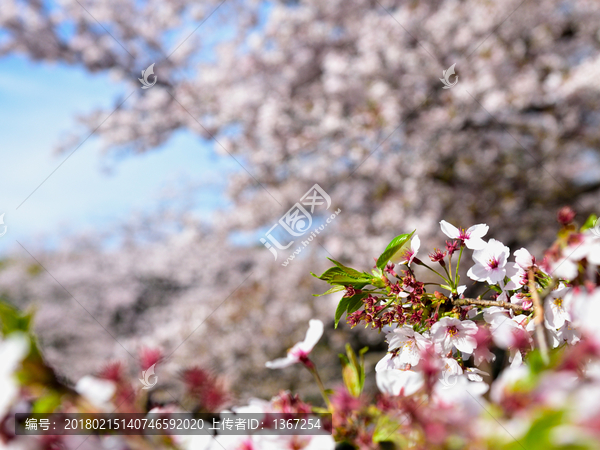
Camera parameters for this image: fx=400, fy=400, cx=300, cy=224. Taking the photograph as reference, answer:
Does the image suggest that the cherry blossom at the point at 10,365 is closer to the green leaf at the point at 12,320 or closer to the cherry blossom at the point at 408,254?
the green leaf at the point at 12,320

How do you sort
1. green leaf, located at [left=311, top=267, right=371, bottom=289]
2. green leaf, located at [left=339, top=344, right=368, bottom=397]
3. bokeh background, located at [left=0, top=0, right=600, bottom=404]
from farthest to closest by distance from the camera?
1. bokeh background, located at [left=0, top=0, right=600, bottom=404]
2. green leaf, located at [left=311, top=267, right=371, bottom=289]
3. green leaf, located at [left=339, top=344, right=368, bottom=397]

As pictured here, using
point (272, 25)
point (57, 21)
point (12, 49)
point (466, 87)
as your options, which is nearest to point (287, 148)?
point (272, 25)

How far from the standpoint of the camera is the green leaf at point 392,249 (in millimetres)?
587

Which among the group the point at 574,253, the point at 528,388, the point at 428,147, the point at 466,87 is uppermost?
the point at 466,87

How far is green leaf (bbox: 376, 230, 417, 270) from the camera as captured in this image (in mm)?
587

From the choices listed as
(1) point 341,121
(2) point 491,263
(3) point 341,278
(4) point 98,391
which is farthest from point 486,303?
(1) point 341,121

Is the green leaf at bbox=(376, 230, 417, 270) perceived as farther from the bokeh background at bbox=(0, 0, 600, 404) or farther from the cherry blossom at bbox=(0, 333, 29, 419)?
the bokeh background at bbox=(0, 0, 600, 404)

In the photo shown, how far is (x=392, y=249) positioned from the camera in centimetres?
59

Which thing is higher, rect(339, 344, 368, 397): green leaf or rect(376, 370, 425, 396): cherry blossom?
rect(339, 344, 368, 397): green leaf

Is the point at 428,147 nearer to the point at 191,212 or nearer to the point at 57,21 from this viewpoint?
the point at 57,21

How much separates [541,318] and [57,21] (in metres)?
6.52

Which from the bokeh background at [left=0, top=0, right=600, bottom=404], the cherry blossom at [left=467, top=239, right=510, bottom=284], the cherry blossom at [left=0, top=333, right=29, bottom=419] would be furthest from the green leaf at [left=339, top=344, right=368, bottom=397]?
the bokeh background at [left=0, top=0, right=600, bottom=404]

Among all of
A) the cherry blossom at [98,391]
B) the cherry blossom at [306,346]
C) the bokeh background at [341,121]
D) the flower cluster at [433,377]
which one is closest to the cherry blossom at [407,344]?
the flower cluster at [433,377]

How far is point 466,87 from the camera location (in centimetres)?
391
